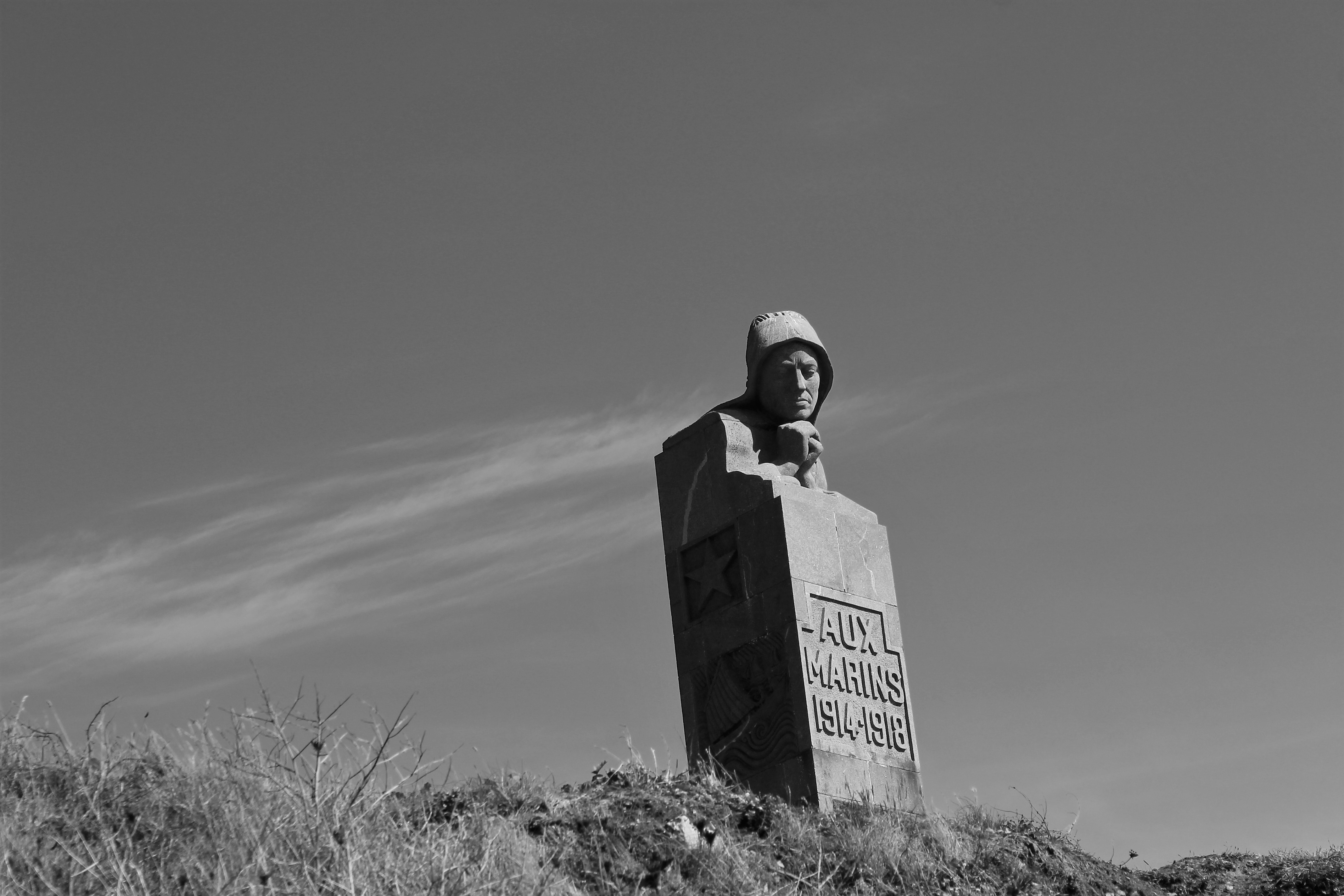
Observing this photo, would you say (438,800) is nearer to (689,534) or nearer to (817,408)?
(689,534)

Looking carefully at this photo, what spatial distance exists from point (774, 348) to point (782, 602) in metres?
1.92

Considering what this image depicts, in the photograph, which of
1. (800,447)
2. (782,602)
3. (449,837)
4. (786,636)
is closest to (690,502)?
(800,447)

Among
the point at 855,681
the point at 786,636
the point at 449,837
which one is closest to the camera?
the point at 449,837

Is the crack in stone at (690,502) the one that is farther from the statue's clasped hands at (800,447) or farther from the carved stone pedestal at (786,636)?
the statue's clasped hands at (800,447)

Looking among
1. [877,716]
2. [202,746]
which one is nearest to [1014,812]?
[877,716]

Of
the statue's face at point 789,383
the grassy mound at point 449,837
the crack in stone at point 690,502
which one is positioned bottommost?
the grassy mound at point 449,837

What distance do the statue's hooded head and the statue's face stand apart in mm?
Answer: 27

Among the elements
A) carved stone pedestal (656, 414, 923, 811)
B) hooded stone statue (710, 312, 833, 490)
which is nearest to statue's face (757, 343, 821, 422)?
hooded stone statue (710, 312, 833, 490)

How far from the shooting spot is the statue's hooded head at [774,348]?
11859mm

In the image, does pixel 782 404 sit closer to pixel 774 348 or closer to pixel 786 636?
pixel 774 348

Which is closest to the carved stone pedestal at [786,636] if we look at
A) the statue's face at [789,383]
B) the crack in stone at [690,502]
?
the crack in stone at [690,502]

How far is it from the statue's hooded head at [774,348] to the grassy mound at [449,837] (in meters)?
2.80

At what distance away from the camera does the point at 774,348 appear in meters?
11.8

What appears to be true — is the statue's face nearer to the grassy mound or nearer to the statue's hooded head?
the statue's hooded head
